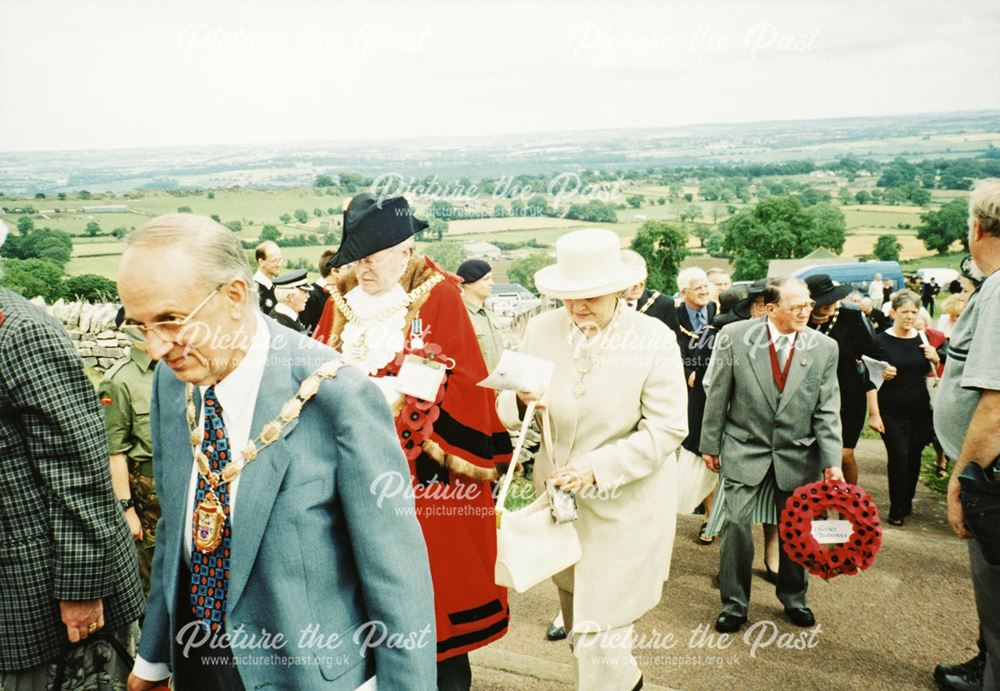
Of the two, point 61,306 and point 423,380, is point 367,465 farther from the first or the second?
point 61,306

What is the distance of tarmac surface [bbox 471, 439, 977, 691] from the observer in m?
4.16

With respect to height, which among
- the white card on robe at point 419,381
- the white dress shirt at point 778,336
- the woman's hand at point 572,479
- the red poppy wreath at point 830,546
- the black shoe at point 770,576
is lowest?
the black shoe at point 770,576

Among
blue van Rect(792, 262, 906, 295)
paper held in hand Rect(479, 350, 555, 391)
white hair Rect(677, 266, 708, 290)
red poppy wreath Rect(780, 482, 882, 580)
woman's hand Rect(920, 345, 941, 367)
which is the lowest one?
blue van Rect(792, 262, 906, 295)

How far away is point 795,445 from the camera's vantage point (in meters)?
4.84

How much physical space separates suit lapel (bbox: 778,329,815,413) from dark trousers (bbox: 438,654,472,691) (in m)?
2.58

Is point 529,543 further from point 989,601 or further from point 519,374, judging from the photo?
point 989,601

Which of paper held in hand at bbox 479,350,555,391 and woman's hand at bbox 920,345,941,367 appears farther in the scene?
woman's hand at bbox 920,345,941,367

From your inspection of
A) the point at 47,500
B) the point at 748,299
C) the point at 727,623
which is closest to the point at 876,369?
the point at 748,299

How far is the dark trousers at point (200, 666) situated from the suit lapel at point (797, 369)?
3829 millimetres

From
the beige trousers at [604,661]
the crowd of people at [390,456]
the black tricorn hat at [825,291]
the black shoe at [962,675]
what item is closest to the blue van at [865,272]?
the black tricorn hat at [825,291]

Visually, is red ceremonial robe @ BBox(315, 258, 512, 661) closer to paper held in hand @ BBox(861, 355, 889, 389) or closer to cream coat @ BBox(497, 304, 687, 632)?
cream coat @ BBox(497, 304, 687, 632)

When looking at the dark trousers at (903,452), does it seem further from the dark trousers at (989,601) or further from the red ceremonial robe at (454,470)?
the red ceremonial robe at (454,470)

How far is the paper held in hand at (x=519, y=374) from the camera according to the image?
332 centimetres

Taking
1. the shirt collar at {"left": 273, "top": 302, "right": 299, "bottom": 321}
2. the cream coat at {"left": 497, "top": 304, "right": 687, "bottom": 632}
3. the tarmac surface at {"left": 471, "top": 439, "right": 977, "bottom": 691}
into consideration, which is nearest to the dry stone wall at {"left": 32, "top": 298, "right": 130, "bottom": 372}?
the shirt collar at {"left": 273, "top": 302, "right": 299, "bottom": 321}
